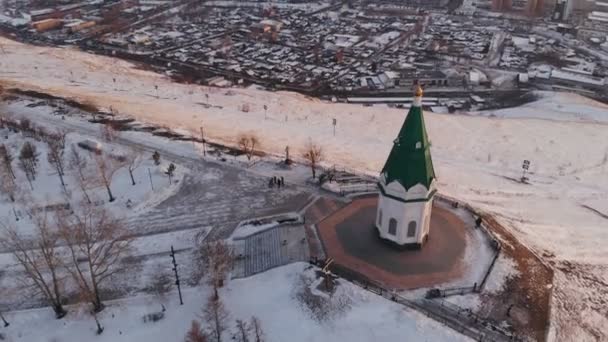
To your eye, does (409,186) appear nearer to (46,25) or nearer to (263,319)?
(263,319)

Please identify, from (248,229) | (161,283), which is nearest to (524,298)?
(248,229)

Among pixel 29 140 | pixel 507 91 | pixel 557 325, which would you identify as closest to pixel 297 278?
pixel 557 325

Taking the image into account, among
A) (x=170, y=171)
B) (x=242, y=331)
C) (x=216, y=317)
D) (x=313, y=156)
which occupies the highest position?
(x=313, y=156)

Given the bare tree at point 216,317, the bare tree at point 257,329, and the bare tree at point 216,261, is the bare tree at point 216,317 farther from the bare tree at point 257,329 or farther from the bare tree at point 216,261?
the bare tree at point 257,329

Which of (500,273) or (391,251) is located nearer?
(500,273)

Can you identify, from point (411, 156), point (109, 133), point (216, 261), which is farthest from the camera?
point (109, 133)

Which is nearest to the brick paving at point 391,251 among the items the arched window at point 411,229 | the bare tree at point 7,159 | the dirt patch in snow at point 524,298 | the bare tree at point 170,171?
the arched window at point 411,229

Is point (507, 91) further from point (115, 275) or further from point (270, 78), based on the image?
point (115, 275)

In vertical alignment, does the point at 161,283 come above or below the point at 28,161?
below
